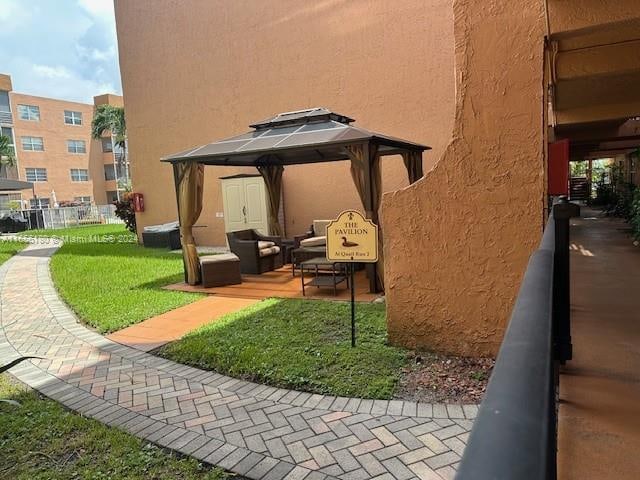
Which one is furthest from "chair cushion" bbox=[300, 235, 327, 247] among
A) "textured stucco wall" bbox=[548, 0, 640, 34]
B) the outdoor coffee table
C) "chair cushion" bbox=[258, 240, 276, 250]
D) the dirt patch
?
"textured stucco wall" bbox=[548, 0, 640, 34]

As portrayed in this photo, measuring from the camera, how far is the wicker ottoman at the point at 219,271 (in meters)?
8.34

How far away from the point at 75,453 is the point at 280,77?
1121cm

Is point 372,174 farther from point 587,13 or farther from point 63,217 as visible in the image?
point 63,217

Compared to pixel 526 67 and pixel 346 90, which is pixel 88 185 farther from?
pixel 526 67

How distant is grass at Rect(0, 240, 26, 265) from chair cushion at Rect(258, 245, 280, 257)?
829 centimetres

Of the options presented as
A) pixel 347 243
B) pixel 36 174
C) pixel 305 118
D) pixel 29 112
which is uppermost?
pixel 29 112

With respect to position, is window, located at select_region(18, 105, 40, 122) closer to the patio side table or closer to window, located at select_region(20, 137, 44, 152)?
window, located at select_region(20, 137, 44, 152)

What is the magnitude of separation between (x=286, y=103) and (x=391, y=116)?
3163 millimetres

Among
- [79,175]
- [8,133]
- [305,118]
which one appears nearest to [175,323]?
[305,118]

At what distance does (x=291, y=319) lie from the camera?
19.0ft

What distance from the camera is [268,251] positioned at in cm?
983

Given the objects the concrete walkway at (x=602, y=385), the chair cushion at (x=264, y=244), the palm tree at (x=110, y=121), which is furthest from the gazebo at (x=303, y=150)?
the palm tree at (x=110, y=121)

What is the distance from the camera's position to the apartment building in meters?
36.8

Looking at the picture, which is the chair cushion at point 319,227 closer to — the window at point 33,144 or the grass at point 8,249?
the grass at point 8,249
